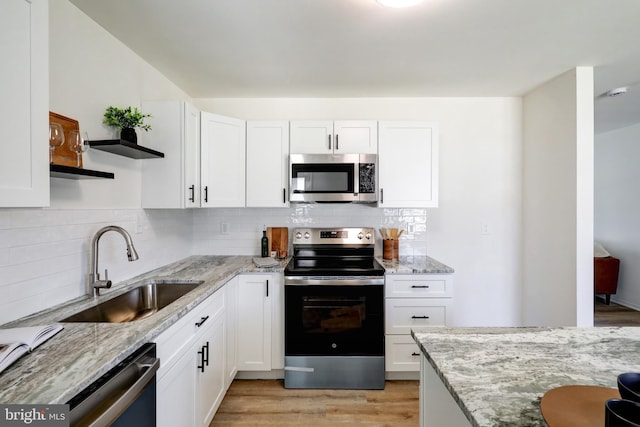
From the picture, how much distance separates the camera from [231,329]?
2125mm

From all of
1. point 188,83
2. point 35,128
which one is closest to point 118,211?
point 35,128

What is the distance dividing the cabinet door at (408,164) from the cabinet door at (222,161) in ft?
4.06

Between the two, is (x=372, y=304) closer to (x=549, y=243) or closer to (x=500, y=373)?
(x=500, y=373)

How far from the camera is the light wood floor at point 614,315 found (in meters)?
3.52

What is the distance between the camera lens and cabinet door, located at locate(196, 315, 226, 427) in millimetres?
1597

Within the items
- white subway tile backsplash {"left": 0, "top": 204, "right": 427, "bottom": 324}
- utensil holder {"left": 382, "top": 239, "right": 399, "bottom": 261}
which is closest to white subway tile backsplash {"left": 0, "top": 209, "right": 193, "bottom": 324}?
white subway tile backsplash {"left": 0, "top": 204, "right": 427, "bottom": 324}

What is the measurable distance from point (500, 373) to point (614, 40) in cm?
242

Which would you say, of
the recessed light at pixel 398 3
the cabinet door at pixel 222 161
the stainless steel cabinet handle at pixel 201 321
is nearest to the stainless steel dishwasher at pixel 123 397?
the stainless steel cabinet handle at pixel 201 321

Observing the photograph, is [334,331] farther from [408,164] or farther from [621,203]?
[621,203]

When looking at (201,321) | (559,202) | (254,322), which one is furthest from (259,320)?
(559,202)

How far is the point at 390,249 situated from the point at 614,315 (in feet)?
11.6

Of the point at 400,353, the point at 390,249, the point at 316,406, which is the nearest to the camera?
the point at 316,406

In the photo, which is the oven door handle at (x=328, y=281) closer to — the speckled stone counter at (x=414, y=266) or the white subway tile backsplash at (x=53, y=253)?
the speckled stone counter at (x=414, y=266)

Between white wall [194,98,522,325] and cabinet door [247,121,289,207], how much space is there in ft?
1.16
